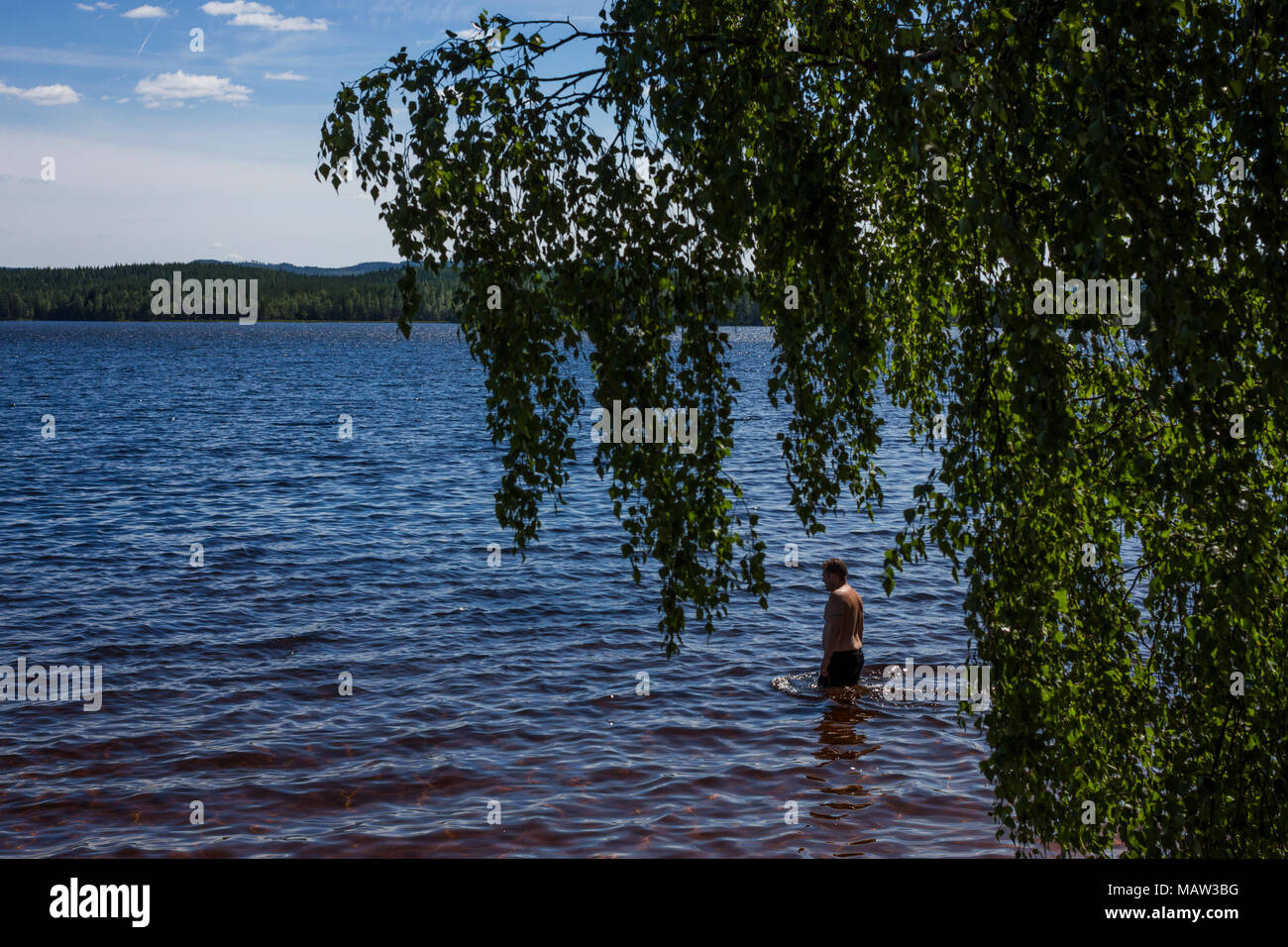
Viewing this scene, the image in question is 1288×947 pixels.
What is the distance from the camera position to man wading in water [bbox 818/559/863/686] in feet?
51.5

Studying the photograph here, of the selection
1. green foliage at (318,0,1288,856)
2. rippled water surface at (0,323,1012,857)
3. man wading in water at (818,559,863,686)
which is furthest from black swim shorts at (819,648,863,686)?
green foliage at (318,0,1288,856)

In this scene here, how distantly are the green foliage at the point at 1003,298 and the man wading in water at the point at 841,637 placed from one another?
9.54m

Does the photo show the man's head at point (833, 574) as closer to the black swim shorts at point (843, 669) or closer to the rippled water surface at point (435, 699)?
the black swim shorts at point (843, 669)

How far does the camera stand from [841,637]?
15.9 m

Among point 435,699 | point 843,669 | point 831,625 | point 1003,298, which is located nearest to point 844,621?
point 831,625

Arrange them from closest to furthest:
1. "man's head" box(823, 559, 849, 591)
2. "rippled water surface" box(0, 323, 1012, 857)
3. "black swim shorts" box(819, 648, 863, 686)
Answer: "rippled water surface" box(0, 323, 1012, 857) → "man's head" box(823, 559, 849, 591) → "black swim shorts" box(819, 648, 863, 686)

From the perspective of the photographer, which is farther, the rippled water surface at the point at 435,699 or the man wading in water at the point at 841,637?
the man wading in water at the point at 841,637

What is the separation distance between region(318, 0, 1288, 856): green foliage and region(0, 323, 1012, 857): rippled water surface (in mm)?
6877

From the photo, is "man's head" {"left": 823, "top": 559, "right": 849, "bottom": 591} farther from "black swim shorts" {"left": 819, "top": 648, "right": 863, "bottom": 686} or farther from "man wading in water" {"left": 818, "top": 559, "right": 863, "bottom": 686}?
"black swim shorts" {"left": 819, "top": 648, "right": 863, "bottom": 686}

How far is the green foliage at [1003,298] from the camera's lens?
4.01 m

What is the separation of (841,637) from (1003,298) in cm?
1200

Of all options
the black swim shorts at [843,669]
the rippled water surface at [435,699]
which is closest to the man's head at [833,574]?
the black swim shorts at [843,669]

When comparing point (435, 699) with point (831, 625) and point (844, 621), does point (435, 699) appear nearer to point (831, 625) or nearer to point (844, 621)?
point (831, 625)
